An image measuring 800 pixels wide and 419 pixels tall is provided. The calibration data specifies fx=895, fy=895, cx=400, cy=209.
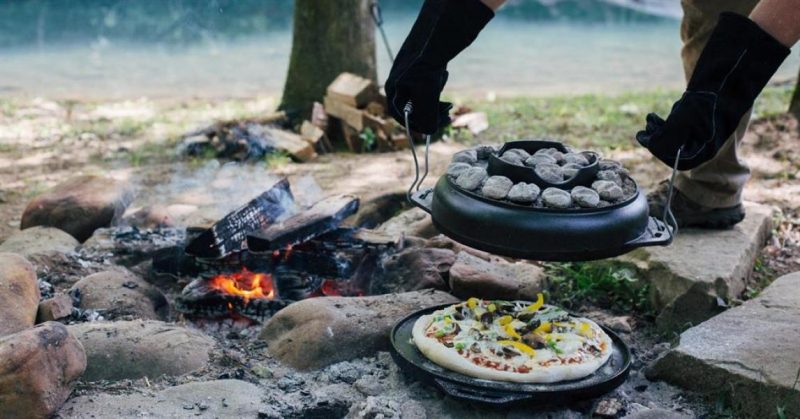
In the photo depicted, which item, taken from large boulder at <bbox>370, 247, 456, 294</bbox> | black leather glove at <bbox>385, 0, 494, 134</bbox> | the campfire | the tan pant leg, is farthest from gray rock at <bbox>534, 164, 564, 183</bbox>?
the tan pant leg

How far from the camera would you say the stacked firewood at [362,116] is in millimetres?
7297

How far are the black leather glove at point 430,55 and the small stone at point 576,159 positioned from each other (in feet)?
1.58

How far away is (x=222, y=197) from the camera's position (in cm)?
598

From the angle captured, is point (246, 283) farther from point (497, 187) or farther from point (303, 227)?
point (497, 187)

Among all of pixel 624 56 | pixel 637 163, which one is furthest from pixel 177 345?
pixel 624 56

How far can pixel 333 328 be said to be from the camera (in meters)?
3.59

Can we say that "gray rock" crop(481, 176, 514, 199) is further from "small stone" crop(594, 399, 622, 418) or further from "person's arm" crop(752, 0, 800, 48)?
"person's arm" crop(752, 0, 800, 48)

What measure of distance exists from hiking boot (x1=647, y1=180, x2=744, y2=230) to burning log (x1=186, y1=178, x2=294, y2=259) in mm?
1948

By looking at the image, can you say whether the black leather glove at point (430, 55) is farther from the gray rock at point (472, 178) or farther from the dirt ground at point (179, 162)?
the dirt ground at point (179, 162)

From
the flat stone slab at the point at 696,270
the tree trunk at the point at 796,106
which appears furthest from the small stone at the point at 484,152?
the tree trunk at the point at 796,106

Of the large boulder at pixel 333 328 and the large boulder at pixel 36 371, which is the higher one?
the large boulder at pixel 36 371

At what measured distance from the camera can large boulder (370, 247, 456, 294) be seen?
4.18m

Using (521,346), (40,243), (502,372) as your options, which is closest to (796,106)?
(521,346)

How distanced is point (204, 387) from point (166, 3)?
20197mm
